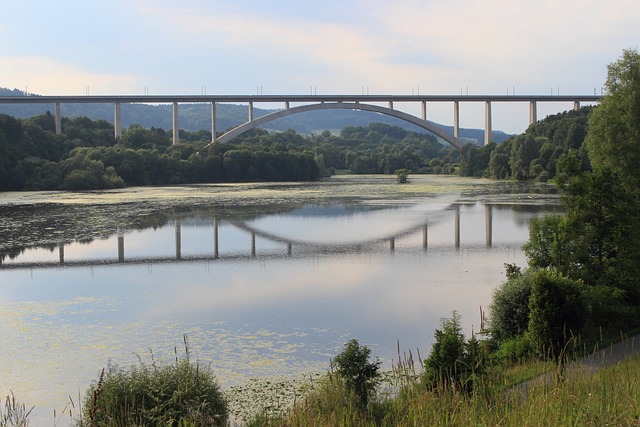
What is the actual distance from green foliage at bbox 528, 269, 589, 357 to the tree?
35.1 feet

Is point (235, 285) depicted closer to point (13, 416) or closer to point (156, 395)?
point (13, 416)

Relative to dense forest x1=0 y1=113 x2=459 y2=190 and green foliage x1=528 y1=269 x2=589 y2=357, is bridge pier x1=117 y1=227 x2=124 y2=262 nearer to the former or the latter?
green foliage x1=528 y1=269 x2=589 y2=357

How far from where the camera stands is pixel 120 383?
613 cm

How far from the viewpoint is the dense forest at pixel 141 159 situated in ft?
141

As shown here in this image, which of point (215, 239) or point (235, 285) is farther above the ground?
point (215, 239)

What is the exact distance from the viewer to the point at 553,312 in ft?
27.0

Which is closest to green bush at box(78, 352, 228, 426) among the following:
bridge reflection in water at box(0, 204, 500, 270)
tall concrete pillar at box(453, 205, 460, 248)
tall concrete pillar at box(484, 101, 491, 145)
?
bridge reflection in water at box(0, 204, 500, 270)

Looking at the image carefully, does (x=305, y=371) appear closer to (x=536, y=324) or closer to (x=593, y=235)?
(x=536, y=324)

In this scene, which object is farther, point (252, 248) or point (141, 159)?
point (141, 159)

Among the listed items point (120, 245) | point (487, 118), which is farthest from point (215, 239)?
point (487, 118)

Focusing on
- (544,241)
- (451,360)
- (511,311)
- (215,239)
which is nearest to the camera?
(451,360)

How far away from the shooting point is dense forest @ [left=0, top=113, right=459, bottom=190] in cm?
4312

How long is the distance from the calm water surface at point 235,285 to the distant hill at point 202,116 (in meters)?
86.2

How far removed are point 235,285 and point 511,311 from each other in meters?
5.66
